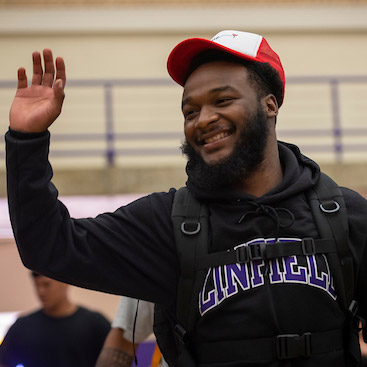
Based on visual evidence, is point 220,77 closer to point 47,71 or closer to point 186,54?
point 186,54

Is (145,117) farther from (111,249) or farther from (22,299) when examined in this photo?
(111,249)

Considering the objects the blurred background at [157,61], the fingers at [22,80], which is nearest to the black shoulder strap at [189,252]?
the fingers at [22,80]

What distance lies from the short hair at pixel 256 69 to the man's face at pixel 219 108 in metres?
0.02

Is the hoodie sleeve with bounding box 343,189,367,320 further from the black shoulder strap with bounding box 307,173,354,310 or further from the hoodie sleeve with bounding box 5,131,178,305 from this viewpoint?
the hoodie sleeve with bounding box 5,131,178,305

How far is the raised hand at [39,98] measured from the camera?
5.87 feet

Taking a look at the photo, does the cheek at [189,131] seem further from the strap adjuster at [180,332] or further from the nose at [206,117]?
the strap adjuster at [180,332]

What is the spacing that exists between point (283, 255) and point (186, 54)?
0.70 meters

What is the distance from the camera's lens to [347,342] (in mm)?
1903

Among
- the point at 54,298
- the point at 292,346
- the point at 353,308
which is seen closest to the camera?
the point at 292,346

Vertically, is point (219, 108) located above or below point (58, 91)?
below

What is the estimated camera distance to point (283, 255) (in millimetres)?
1874

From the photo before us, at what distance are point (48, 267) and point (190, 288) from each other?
392mm

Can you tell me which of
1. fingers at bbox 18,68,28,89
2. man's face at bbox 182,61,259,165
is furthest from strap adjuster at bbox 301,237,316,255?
fingers at bbox 18,68,28,89

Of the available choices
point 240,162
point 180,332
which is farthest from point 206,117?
point 180,332
